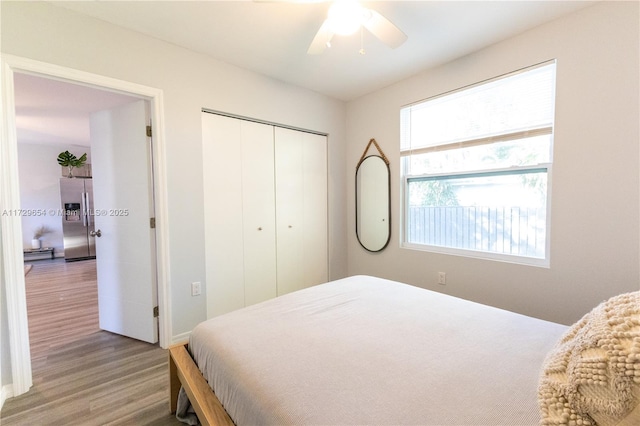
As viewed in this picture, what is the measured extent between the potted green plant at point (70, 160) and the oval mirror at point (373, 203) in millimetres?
6017

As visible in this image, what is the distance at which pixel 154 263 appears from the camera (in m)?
2.28

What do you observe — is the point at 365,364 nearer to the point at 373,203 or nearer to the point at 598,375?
the point at 598,375

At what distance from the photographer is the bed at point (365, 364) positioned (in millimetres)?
810

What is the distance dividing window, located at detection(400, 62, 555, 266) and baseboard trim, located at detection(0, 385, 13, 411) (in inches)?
127

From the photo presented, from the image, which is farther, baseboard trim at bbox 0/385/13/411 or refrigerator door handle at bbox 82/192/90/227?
refrigerator door handle at bbox 82/192/90/227

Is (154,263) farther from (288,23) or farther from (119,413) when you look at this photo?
(288,23)

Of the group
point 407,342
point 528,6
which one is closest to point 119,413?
point 407,342

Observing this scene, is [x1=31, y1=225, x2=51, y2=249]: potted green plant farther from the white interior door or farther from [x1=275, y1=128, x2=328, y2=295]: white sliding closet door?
[x1=275, y1=128, x2=328, y2=295]: white sliding closet door

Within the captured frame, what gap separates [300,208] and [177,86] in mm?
1667

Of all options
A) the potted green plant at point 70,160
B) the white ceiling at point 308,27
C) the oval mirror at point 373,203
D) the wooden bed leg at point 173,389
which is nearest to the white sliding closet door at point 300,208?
the oval mirror at point 373,203

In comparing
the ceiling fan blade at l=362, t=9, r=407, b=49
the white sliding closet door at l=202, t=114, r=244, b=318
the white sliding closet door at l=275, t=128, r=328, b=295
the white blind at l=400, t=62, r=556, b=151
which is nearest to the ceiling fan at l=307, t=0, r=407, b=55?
the ceiling fan blade at l=362, t=9, r=407, b=49

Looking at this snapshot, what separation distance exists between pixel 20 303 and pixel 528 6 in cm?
381

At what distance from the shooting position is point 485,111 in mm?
2398

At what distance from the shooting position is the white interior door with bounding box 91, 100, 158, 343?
7.46 ft
